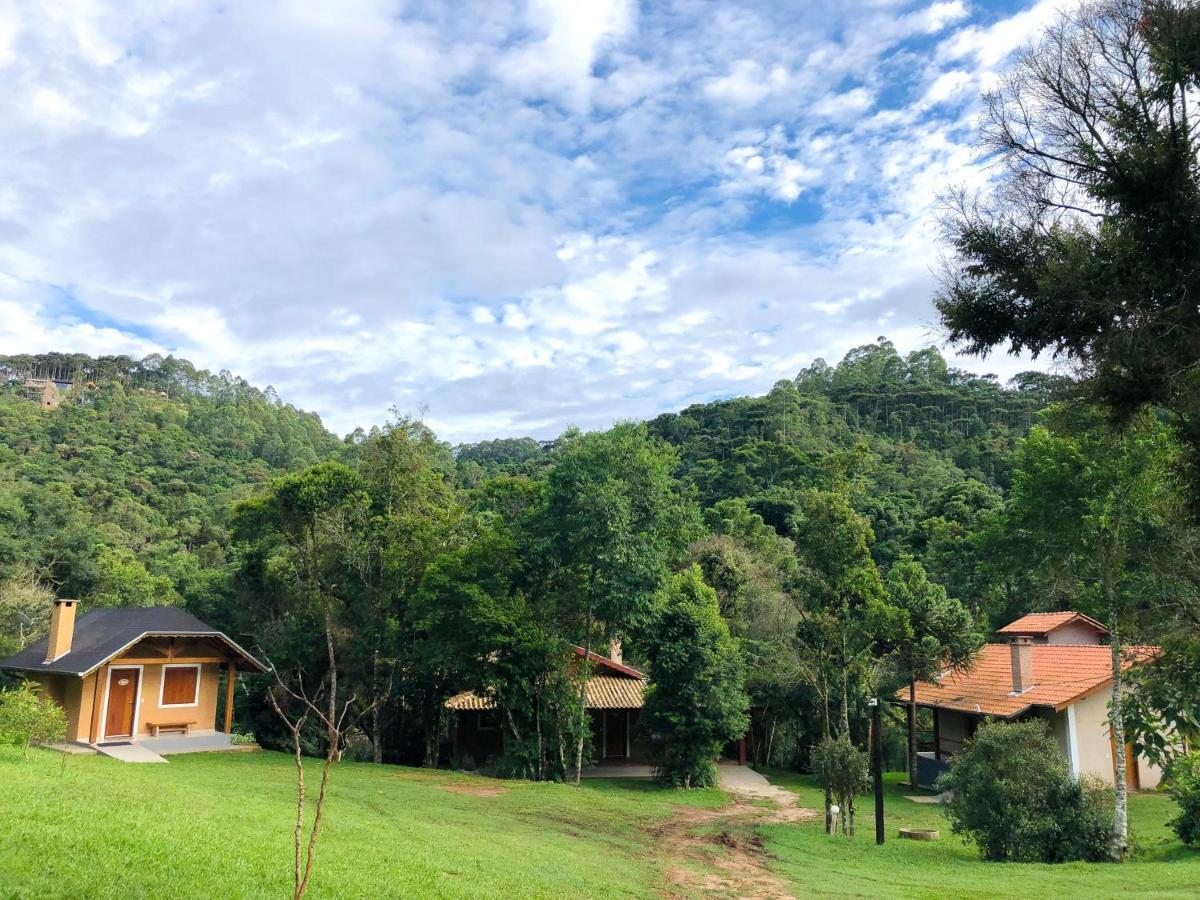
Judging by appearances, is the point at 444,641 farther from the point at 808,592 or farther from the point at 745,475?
the point at 745,475

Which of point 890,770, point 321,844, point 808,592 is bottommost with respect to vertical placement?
point 890,770

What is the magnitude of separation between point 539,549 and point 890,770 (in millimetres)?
16721

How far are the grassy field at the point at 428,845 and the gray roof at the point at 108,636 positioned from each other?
3852 mm

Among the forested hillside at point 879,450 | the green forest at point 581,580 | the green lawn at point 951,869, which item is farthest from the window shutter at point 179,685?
the forested hillside at point 879,450

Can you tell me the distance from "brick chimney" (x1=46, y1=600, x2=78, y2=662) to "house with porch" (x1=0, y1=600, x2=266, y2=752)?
0.08 feet

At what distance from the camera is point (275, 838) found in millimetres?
9680

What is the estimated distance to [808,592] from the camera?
22.8 metres

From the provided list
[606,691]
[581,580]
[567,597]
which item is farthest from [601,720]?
[581,580]

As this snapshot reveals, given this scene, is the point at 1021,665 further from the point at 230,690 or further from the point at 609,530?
the point at 230,690

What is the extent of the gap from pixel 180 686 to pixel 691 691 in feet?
49.5

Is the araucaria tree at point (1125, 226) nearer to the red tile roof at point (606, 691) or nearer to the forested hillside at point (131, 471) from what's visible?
the red tile roof at point (606, 691)

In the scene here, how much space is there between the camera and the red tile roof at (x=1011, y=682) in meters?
21.3

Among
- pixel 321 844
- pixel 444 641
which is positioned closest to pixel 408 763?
pixel 444 641

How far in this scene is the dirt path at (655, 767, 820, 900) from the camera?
36.8 ft
